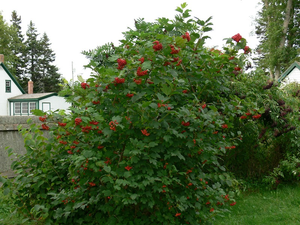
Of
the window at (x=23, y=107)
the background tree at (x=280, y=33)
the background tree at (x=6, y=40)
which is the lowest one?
the window at (x=23, y=107)

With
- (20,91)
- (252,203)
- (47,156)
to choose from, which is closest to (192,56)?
(47,156)

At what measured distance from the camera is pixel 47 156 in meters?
3.73

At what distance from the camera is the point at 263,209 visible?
5129 mm

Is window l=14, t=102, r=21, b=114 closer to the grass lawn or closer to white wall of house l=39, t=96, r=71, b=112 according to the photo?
white wall of house l=39, t=96, r=71, b=112

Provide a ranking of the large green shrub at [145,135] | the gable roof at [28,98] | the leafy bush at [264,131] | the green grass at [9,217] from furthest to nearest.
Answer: the gable roof at [28,98], the leafy bush at [264,131], the green grass at [9,217], the large green shrub at [145,135]

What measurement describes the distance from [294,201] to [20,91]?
34633mm

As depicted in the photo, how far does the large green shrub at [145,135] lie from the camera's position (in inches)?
108

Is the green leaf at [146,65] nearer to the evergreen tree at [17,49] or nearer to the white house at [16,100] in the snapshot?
the white house at [16,100]

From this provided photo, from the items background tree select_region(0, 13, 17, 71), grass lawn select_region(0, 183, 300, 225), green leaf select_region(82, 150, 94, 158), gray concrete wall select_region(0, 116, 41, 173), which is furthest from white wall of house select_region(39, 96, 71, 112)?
green leaf select_region(82, 150, 94, 158)

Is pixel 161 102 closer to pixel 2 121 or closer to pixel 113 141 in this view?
pixel 113 141

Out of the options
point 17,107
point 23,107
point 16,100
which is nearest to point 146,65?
point 23,107

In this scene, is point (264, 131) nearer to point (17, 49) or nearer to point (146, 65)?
point (146, 65)

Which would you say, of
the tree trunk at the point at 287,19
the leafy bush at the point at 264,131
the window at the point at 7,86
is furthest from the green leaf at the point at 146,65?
the window at the point at 7,86

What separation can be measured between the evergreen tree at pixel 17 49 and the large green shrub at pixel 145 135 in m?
39.1
